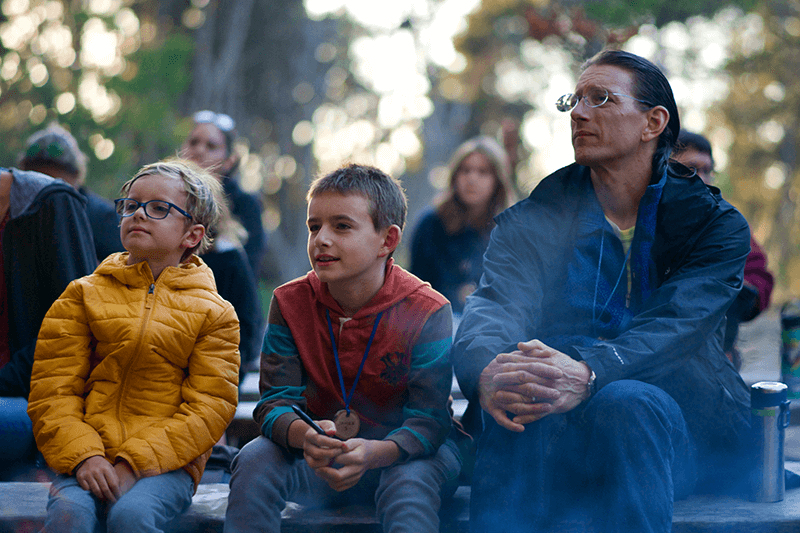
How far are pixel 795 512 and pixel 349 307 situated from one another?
140 cm

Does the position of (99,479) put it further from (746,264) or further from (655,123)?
(746,264)

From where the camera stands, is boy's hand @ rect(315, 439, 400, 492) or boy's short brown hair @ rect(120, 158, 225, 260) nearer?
boy's hand @ rect(315, 439, 400, 492)

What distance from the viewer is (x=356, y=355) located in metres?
2.23

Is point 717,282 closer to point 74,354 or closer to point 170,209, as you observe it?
point 170,209

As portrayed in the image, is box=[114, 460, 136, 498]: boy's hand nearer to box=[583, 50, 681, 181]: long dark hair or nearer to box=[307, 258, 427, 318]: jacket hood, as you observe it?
box=[307, 258, 427, 318]: jacket hood

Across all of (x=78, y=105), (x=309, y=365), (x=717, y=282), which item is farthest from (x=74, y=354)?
(x=78, y=105)

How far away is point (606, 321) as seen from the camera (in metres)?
2.30

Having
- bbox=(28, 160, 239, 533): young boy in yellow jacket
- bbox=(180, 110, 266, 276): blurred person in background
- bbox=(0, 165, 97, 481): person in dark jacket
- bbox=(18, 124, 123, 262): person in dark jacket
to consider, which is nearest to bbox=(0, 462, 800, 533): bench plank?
bbox=(28, 160, 239, 533): young boy in yellow jacket

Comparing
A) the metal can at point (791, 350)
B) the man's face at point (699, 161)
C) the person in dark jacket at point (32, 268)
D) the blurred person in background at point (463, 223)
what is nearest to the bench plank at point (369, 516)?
the person in dark jacket at point (32, 268)

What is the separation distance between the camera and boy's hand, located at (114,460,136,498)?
6.75 feet

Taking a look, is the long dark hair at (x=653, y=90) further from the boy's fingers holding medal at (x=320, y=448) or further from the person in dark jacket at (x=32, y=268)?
the person in dark jacket at (x=32, y=268)

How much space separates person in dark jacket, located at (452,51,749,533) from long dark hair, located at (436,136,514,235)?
2215 millimetres

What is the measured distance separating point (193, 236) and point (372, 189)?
585 millimetres

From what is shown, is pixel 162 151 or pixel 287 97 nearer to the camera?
pixel 162 151
